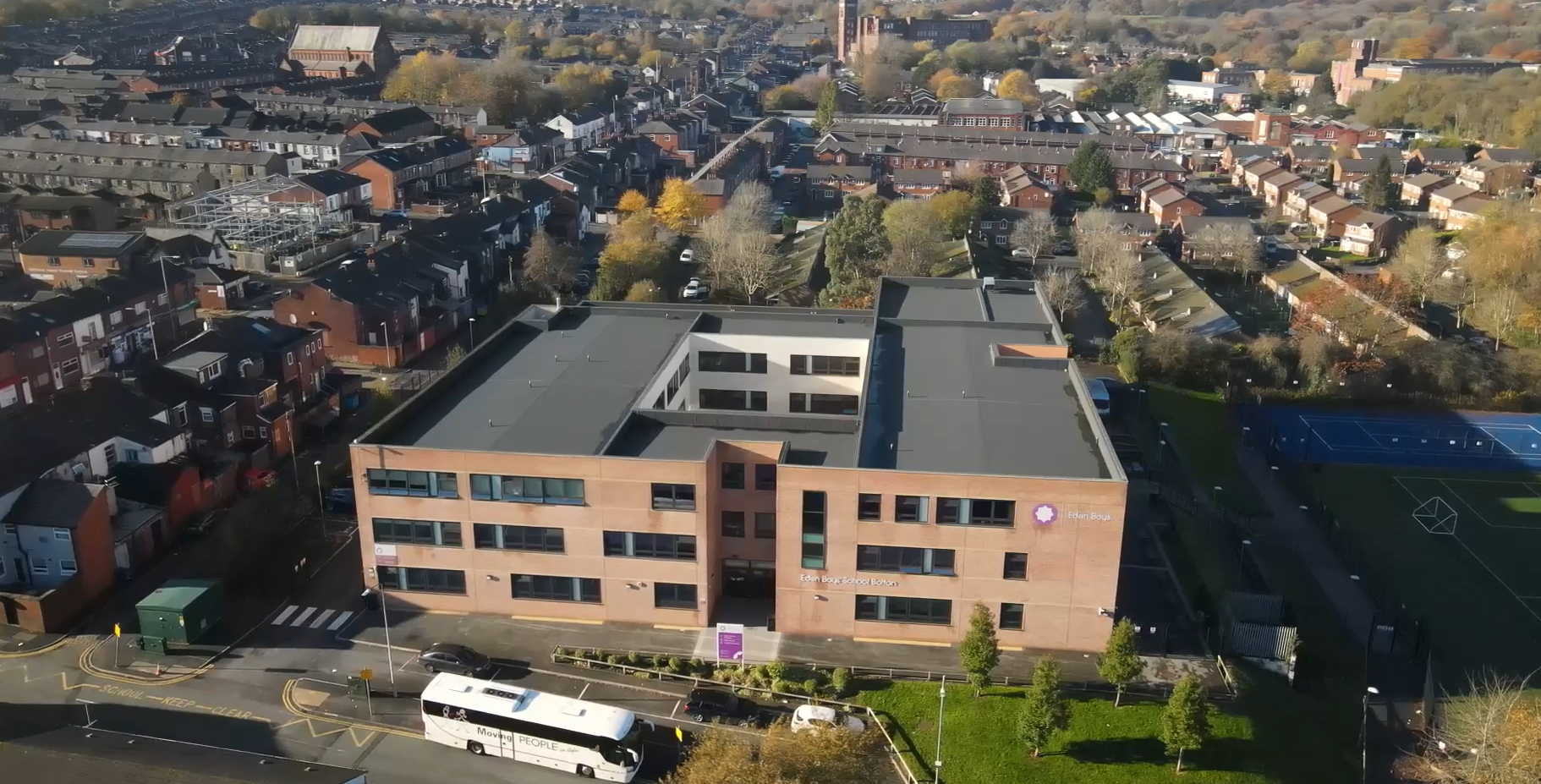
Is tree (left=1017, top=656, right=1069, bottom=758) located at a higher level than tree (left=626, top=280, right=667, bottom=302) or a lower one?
lower

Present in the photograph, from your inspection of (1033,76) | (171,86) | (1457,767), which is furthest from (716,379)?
(1033,76)

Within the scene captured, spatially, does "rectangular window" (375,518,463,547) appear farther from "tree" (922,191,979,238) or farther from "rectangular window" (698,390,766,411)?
"tree" (922,191,979,238)

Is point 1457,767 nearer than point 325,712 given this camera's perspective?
Yes

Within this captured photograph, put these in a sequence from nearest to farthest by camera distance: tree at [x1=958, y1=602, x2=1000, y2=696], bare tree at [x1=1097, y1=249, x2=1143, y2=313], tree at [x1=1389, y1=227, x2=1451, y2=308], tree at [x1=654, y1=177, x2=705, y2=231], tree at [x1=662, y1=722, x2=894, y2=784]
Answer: tree at [x1=662, y1=722, x2=894, y2=784], tree at [x1=958, y1=602, x2=1000, y2=696], bare tree at [x1=1097, y1=249, x2=1143, y2=313], tree at [x1=1389, y1=227, x2=1451, y2=308], tree at [x1=654, y1=177, x2=705, y2=231]

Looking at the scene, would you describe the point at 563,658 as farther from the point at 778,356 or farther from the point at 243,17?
the point at 243,17

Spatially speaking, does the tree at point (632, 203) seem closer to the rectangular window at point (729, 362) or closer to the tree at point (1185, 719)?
the rectangular window at point (729, 362)

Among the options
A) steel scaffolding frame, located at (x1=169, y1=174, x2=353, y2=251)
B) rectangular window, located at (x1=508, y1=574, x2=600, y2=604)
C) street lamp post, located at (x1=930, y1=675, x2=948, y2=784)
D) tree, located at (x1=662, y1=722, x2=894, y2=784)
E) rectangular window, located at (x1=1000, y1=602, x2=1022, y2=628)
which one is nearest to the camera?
tree, located at (x1=662, y1=722, x2=894, y2=784)

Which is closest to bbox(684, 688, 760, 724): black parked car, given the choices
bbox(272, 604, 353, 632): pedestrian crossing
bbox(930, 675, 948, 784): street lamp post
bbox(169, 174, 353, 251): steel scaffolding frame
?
bbox(930, 675, 948, 784): street lamp post
